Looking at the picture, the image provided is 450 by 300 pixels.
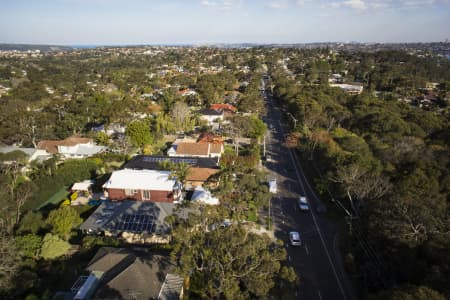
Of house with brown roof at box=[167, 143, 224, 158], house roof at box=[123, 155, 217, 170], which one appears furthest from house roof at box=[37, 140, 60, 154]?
house with brown roof at box=[167, 143, 224, 158]

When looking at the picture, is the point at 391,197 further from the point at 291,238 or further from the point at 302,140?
the point at 302,140

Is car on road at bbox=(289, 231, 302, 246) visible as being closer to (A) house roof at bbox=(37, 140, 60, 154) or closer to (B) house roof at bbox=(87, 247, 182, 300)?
(B) house roof at bbox=(87, 247, 182, 300)

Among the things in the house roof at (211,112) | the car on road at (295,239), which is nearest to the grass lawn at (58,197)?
the car on road at (295,239)

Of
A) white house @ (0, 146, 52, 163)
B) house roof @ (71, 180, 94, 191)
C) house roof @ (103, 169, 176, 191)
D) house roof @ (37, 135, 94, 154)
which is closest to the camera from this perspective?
house roof @ (103, 169, 176, 191)

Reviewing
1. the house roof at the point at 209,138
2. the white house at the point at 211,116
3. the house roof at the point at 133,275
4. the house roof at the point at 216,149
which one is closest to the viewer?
the house roof at the point at 133,275

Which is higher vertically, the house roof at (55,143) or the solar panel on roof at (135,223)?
the house roof at (55,143)

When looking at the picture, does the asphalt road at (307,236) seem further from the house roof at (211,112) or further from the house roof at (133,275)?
the house roof at (211,112)

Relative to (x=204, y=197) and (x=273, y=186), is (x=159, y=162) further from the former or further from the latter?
(x=273, y=186)
